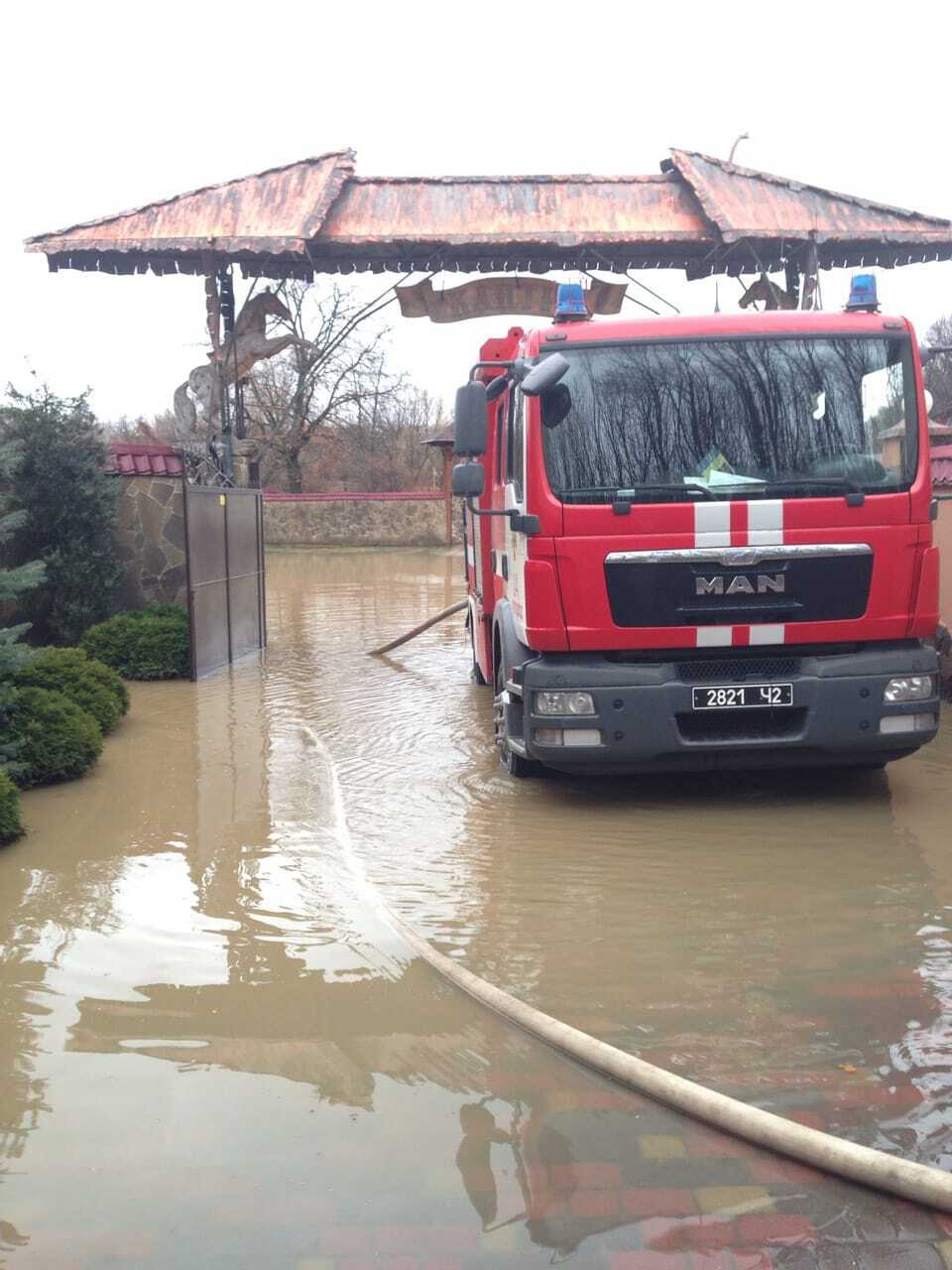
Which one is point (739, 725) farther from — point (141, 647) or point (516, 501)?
point (141, 647)

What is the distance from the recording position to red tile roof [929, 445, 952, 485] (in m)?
11.2

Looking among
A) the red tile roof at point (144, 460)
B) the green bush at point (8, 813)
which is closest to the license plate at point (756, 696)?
the green bush at point (8, 813)

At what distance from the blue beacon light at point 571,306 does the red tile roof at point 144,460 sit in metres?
7.25

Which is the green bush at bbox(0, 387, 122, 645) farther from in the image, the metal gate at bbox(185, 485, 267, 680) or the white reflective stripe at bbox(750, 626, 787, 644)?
the white reflective stripe at bbox(750, 626, 787, 644)

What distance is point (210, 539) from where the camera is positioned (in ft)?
44.9

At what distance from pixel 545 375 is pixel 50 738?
4.14 meters

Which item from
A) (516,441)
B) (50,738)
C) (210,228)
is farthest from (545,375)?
(210,228)

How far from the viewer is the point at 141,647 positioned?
12.9m

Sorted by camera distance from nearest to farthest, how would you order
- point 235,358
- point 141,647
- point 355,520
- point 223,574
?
1. point 141,647
2. point 223,574
3. point 235,358
4. point 355,520

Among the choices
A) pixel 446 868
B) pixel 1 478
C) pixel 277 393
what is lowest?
pixel 446 868

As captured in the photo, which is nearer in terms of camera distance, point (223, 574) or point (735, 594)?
point (735, 594)

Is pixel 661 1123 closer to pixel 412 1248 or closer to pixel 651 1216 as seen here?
pixel 651 1216

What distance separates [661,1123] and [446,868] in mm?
2853

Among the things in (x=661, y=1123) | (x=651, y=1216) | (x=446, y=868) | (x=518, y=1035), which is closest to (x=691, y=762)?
(x=446, y=868)
